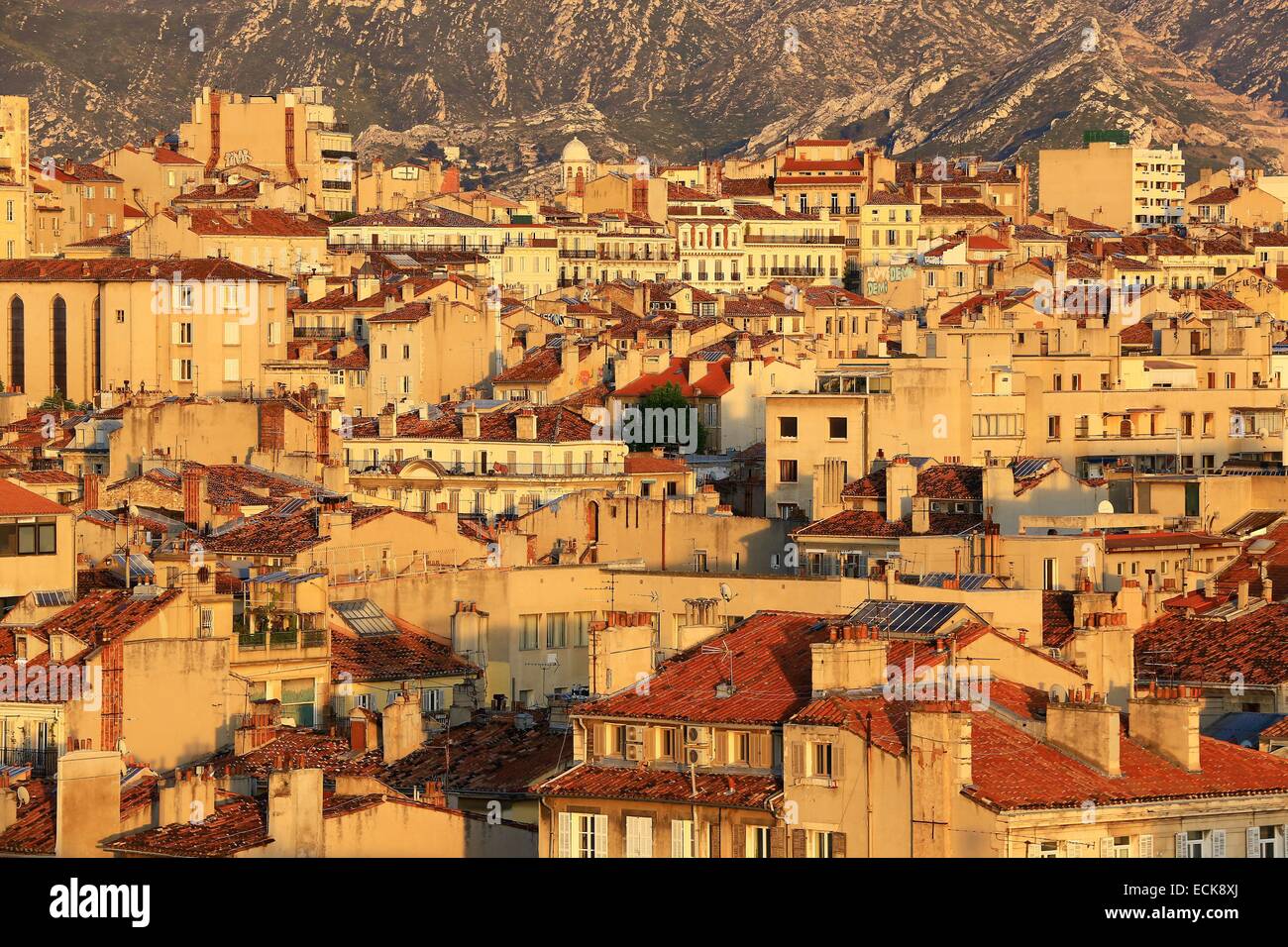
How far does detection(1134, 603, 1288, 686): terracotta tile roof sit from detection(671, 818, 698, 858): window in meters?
13.3

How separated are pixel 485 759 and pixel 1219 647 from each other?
10534mm

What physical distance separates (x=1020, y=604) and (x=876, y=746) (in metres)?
11.8

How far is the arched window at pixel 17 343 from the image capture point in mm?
108938

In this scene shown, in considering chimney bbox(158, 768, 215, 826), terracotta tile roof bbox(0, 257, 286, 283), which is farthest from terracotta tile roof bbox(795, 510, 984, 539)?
terracotta tile roof bbox(0, 257, 286, 283)

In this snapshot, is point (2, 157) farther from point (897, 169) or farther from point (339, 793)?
point (339, 793)

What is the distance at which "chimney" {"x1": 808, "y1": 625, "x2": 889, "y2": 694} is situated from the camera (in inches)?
1211

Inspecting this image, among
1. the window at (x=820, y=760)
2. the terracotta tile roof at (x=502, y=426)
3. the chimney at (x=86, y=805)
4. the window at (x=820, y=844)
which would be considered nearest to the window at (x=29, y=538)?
the chimney at (x=86, y=805)

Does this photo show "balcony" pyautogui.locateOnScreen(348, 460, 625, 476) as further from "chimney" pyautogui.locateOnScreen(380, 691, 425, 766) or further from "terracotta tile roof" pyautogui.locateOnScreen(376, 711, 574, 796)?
"chimney" pyautogui.locateOnScreen(380, 691, 425, 766)

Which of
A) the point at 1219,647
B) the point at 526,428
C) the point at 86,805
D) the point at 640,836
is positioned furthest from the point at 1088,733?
the point at 526,428

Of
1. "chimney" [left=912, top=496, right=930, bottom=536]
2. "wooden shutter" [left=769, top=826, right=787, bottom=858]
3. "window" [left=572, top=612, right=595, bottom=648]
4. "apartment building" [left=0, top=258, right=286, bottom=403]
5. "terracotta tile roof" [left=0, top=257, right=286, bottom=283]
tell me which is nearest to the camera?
"wooden shutter" [left=769, top=826, right=787, bottom=858]

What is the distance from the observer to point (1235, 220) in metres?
182

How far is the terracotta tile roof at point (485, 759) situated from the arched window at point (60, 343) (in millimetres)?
69846

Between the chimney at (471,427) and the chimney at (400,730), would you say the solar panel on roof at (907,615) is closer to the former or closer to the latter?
the chimney at (400,730)
